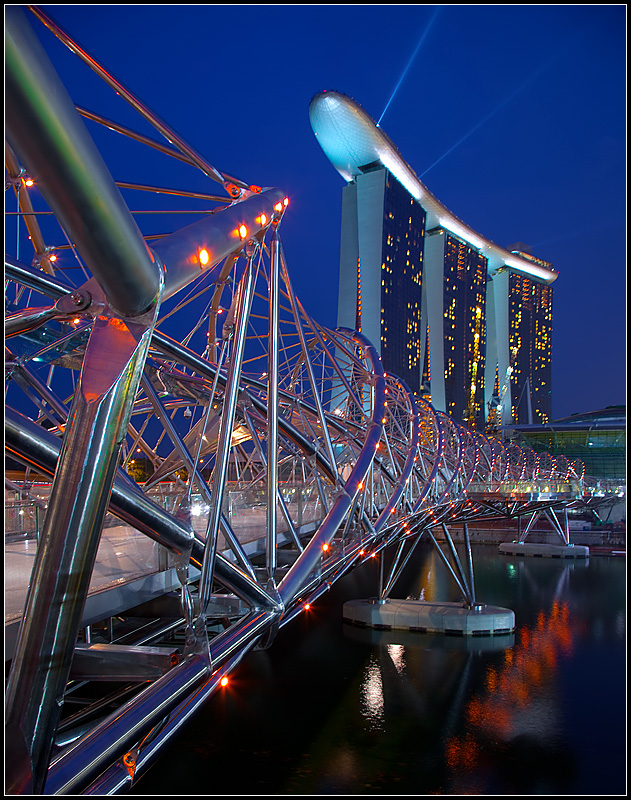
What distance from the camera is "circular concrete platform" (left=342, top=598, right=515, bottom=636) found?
32.2 metres

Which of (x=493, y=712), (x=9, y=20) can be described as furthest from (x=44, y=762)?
(x=493, y=712)

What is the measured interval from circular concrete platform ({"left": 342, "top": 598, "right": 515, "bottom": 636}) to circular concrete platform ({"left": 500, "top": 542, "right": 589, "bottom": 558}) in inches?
1224

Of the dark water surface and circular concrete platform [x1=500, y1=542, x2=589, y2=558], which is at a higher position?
the dark water surface

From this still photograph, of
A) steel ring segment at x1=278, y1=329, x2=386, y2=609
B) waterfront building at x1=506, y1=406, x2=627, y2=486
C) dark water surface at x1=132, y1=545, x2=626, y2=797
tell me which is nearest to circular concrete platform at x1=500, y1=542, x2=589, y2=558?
dark water surface at x1=132, y1=545, x2=626, y2=797

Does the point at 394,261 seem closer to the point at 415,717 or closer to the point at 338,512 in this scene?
the point at 415,717

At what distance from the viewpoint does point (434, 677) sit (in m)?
25.8

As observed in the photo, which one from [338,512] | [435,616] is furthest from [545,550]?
[338,512]

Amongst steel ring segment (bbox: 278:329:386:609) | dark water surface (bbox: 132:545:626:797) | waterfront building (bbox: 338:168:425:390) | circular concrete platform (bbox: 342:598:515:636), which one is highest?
waterfront building (bbox: 338:168:425:390)

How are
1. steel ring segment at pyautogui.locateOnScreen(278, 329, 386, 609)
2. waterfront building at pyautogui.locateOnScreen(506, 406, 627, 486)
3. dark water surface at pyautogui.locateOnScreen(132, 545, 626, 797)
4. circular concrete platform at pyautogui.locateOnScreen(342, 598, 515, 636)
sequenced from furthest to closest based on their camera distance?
waterfront building at pyautogui.locateOnScreen(506, 406, 627, 486) → circular concrete platform at pyautogui.locateOnScreen(342, 598, 515, 636) → dark water surface at pyautogui.locateOnScreen(132, 545, 626, 797) → steel ring segment at pyautogui.locateOnScreen(278, 329, 386, 609)

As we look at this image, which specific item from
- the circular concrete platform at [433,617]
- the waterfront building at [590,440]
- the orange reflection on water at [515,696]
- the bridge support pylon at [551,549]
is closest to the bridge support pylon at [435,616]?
the circular concrete platform at [433,617]

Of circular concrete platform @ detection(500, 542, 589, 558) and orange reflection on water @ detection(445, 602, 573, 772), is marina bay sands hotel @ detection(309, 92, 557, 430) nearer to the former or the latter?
circular concrete platform @ detection(500, 542, 589, 558)

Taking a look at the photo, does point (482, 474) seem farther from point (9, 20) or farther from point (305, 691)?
point (9, 20)

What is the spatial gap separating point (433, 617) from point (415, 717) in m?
11.4

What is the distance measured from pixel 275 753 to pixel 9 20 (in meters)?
21.0
